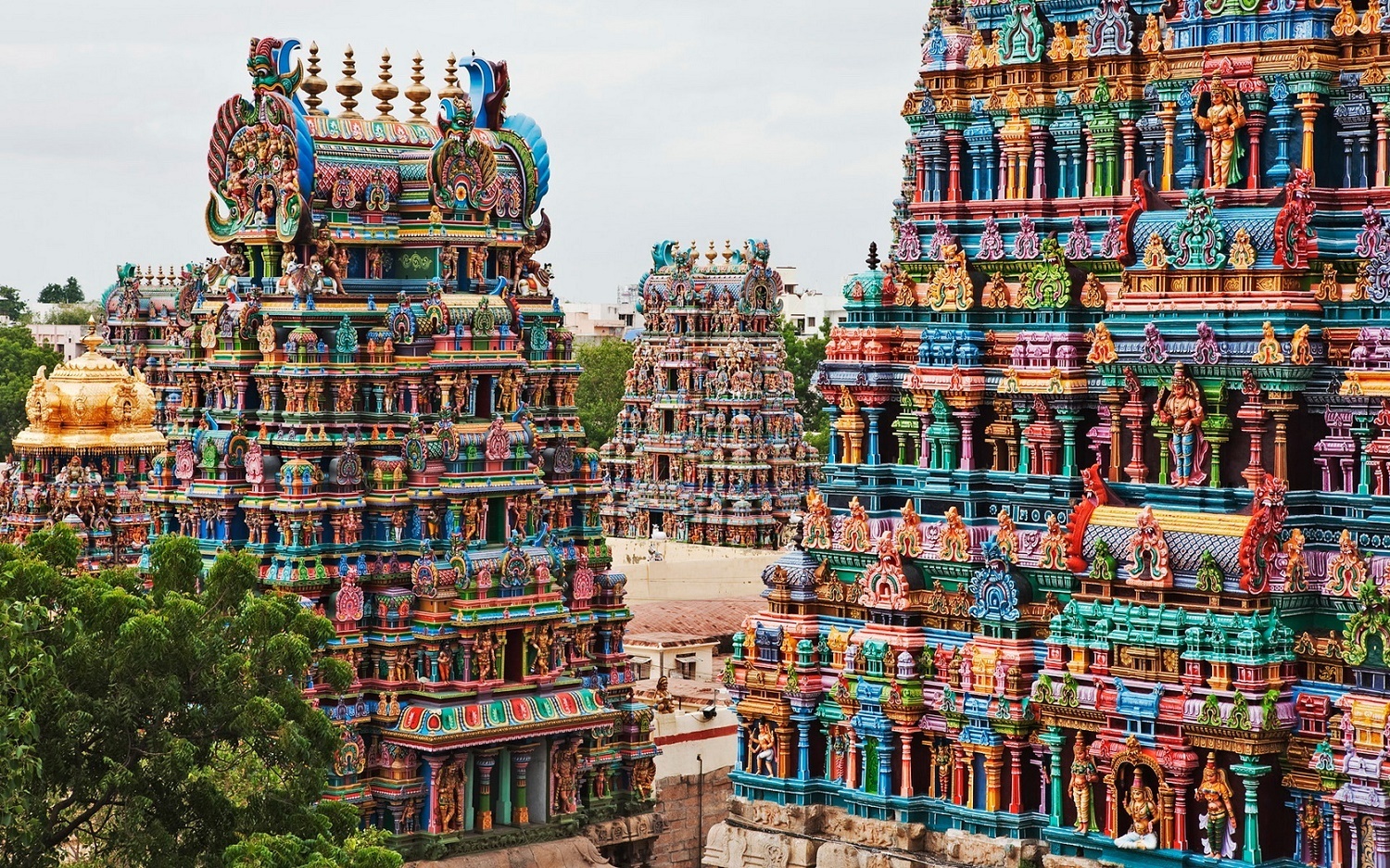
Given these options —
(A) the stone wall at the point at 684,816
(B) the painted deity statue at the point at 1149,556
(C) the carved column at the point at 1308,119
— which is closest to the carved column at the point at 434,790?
(A) the stone wall at the point at 684,816

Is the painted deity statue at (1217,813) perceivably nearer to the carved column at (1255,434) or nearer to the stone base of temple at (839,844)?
the stone base of temple at (839,844)

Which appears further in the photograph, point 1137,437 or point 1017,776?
point 1017,776

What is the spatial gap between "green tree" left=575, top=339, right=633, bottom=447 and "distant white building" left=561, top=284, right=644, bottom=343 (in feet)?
80.5

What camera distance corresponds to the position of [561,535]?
39.0m

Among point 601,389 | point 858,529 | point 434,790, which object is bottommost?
point 434,790

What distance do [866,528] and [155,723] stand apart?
8.36 m

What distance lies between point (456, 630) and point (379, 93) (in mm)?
7723

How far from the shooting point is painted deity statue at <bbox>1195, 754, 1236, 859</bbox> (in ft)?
92.9

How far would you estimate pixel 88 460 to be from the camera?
45312mm

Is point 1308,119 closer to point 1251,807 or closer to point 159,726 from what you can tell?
point 1251,807

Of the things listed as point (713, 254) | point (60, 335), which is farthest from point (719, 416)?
point (60, 335)

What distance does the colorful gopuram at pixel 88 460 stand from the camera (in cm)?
4431

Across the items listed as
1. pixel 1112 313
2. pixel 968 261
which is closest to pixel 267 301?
pixel 968 261

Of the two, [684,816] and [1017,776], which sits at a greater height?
[1017,776]
